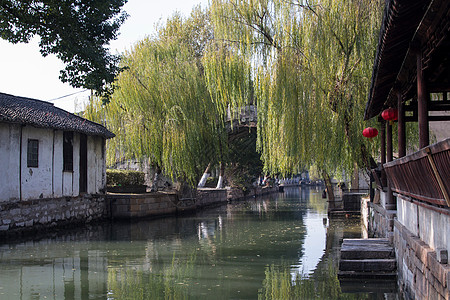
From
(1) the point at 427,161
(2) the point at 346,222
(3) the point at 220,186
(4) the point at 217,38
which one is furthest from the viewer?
(3) the point at 220,186

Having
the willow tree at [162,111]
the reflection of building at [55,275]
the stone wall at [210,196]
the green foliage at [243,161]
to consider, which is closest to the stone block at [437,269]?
the reflection of building at [55,275]

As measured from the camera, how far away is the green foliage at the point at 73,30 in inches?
398

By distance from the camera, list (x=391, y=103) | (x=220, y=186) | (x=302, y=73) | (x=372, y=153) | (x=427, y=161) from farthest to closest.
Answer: (x=220, y=186)
(x=372, y=153)
(x=302, y=73)
(x=391, y=103)
(x=427, y=161)

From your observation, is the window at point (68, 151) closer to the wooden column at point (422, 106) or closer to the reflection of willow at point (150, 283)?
the reflection of willow at point (150, 283)

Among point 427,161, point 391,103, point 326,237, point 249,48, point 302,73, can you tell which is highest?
point 249,48

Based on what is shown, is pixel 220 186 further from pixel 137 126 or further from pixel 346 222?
pixel 346 222

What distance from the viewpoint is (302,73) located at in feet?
47.0

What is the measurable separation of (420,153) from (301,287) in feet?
13.4

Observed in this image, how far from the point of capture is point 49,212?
17.6 meters

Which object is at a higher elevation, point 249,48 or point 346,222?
point 249,48

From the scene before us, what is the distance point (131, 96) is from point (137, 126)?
1271 millimetres

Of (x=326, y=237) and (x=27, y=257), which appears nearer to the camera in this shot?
(x=27, y=257)

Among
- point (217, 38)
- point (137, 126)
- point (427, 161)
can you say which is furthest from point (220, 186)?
point (427, 161)

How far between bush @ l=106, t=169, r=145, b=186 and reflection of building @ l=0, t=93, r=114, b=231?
2120 mm
